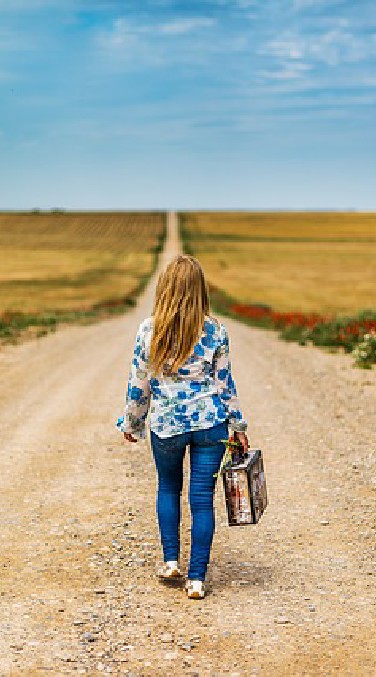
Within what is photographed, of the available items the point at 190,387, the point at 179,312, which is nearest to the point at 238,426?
the point at 190,387

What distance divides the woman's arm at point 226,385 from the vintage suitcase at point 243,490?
227mm

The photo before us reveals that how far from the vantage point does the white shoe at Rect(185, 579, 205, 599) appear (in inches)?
236

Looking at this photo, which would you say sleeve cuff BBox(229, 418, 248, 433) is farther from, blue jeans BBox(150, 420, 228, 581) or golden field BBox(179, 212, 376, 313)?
golden field BBox(179, 212, 376, 313)

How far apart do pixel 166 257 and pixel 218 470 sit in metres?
90.8

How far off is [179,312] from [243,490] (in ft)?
3.78

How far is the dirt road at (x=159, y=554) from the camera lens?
5.21 meters

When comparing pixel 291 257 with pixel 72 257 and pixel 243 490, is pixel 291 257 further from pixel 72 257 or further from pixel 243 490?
pixel 243 490

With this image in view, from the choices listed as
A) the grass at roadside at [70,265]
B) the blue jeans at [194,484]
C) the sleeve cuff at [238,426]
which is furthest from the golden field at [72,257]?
the sleeve cuff at [238,426]

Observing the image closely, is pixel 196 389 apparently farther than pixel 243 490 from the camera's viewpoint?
No

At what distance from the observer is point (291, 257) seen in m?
98.2

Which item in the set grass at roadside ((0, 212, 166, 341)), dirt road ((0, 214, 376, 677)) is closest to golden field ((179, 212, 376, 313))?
grass at roadside ((0, 212, 166, 341))

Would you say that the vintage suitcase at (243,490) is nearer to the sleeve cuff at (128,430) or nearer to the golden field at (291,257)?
the sleeve cuff at (128,430)

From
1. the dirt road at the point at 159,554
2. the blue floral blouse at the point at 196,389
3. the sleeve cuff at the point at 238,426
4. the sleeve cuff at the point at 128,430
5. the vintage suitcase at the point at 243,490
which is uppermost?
the blue floral blouse at the point at 196,389

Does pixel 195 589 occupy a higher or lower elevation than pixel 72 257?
higher
